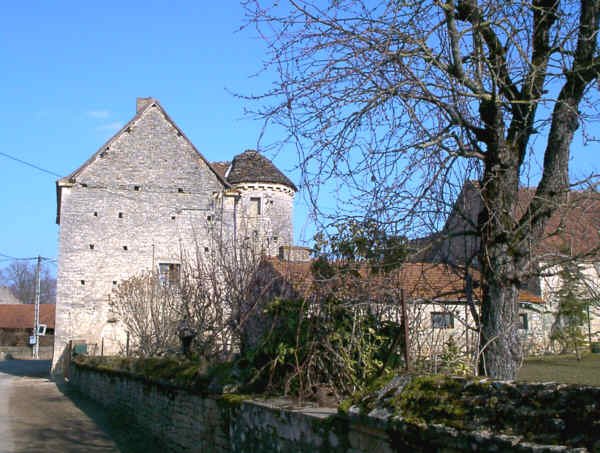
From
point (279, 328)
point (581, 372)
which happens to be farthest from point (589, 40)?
point (581, 372)

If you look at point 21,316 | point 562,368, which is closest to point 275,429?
point 562,368

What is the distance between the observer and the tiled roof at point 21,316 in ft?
197

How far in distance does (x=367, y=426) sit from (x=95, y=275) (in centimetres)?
2410

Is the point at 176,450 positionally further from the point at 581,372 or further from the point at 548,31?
the point at 581,372

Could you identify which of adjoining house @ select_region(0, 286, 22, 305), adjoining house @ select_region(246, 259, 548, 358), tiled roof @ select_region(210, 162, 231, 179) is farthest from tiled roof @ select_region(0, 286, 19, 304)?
adjoining house @ select_region(246, 259, 548, 358)

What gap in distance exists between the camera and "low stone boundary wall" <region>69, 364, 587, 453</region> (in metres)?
3.31

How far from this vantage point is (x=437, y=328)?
5863 mm

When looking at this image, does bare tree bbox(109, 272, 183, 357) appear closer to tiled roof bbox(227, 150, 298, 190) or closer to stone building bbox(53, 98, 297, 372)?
stone building bbox(53, 98, 297, 372)

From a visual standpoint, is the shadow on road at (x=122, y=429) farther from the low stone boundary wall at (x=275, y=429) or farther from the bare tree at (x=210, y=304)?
the bare tree at (x=210, y=304)

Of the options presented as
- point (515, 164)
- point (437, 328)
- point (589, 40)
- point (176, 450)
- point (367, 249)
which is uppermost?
point (589, 40)

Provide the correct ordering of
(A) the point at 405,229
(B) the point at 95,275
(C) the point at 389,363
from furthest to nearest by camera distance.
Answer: (B) the point at 95,275
(C) the point at 389,363
(A) the point at 405,229

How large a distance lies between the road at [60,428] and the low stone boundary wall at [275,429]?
0.46 m

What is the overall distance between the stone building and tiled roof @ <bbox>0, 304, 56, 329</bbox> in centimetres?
3706

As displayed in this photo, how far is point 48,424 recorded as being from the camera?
41.7 feet
